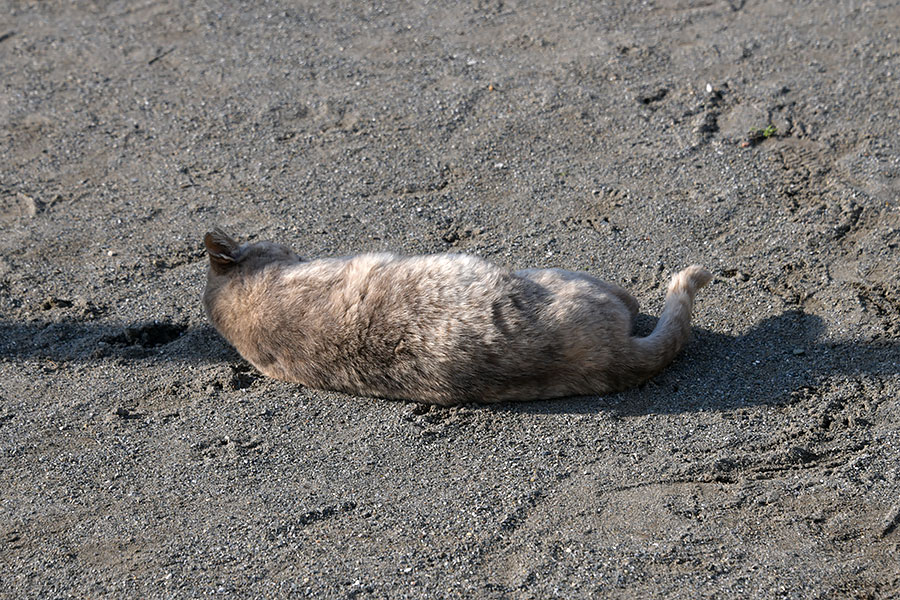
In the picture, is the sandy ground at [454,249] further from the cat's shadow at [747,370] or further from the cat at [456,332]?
the cat at [456,332]

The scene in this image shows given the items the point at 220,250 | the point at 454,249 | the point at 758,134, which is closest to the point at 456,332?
the point at 454,249

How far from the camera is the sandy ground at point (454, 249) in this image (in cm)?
450

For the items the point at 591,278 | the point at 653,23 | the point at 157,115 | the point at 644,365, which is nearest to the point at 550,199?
the point at 591,278

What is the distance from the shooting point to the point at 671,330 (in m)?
5.41

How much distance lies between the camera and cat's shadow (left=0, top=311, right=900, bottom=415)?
526 centimetres

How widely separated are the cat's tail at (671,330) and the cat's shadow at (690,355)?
14 centimetres

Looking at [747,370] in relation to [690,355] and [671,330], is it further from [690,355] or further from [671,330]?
[671,330]

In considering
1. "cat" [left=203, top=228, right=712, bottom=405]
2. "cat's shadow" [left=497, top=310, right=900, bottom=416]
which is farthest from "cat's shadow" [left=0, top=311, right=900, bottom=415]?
"cat" [left=203, top=228, right=712, bottom=405]

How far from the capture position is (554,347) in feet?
16.6

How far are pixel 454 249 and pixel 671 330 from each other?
1.84 m

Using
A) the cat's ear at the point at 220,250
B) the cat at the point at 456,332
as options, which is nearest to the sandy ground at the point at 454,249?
the cat at the point at 456,332

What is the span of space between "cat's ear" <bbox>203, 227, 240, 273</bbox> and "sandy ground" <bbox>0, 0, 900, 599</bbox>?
51cm

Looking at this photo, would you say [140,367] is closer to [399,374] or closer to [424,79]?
[399,374]

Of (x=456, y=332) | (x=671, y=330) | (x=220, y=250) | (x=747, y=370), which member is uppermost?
(x=220, y=250)
